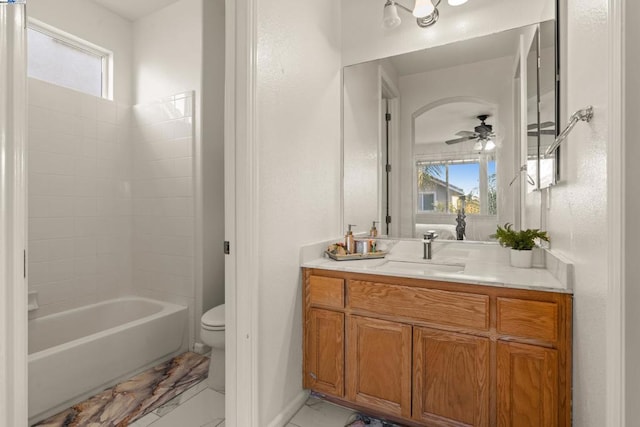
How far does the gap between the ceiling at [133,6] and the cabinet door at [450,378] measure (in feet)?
Answer: 10.4

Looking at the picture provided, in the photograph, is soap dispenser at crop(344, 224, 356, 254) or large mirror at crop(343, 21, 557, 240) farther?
soap dispenser at crop(344, 224, 356, 254)

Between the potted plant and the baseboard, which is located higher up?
the potted plant

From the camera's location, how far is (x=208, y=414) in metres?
1.79

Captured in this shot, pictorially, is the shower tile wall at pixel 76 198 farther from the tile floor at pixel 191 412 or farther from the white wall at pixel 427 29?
the white wall at pixel 427 29

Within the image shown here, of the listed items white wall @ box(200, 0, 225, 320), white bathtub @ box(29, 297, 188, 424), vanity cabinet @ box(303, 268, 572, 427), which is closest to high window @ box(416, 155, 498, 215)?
vanity cabinet @ box(303, 268, 572, 427)

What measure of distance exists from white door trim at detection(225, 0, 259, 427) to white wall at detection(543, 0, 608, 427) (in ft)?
4.06

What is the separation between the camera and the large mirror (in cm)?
182

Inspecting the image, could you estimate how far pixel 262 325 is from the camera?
154 centimetres

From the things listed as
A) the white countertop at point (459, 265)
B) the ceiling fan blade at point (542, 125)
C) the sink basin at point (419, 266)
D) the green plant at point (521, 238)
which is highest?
the ceiling fan blade at point (542, 125)

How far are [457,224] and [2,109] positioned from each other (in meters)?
2.16

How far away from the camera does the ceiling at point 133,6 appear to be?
2.69 meters

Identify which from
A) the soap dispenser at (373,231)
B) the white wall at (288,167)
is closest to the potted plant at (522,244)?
the soap dispenser at (373,231)

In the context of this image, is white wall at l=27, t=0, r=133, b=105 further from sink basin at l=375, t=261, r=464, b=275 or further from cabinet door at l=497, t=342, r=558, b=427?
cabinet door at l=497, t=342, r=558, b=427

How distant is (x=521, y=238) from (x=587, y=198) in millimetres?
682
